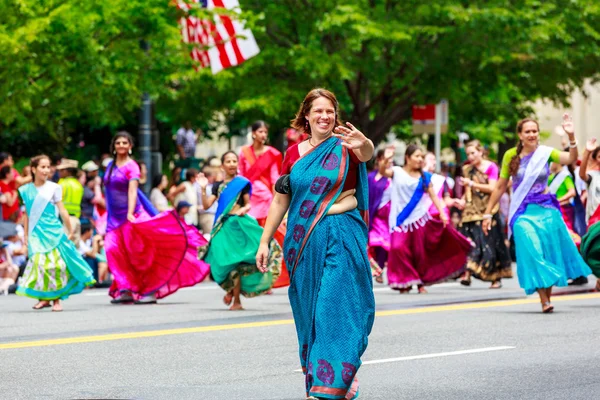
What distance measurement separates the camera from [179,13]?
23.9 metres

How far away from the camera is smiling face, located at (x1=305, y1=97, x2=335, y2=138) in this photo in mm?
8180

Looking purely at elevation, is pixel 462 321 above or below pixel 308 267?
below

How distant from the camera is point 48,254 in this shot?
14969mm

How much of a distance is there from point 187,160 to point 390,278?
45.8 feet

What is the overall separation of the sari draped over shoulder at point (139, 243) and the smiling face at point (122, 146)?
0.13 meters

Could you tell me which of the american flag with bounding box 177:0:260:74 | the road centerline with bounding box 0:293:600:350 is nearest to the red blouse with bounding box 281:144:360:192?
the road centerline with bounding box 0:293:600:350

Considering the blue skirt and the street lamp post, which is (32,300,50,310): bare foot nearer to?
the blue skirt

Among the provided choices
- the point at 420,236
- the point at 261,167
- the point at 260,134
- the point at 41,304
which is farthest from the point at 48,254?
the point at 420,236

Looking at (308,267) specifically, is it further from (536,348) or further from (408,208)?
(408,208)

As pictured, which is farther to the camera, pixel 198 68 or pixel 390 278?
pixel 198 68

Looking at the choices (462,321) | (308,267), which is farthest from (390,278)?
(308,267)

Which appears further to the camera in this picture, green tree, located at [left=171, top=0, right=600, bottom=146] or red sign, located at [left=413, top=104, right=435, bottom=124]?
red sign, located at [left=413, top=104, right=435, bottom=124]

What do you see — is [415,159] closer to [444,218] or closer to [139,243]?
[444,218]

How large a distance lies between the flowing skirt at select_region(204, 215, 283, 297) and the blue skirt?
2.42 m
